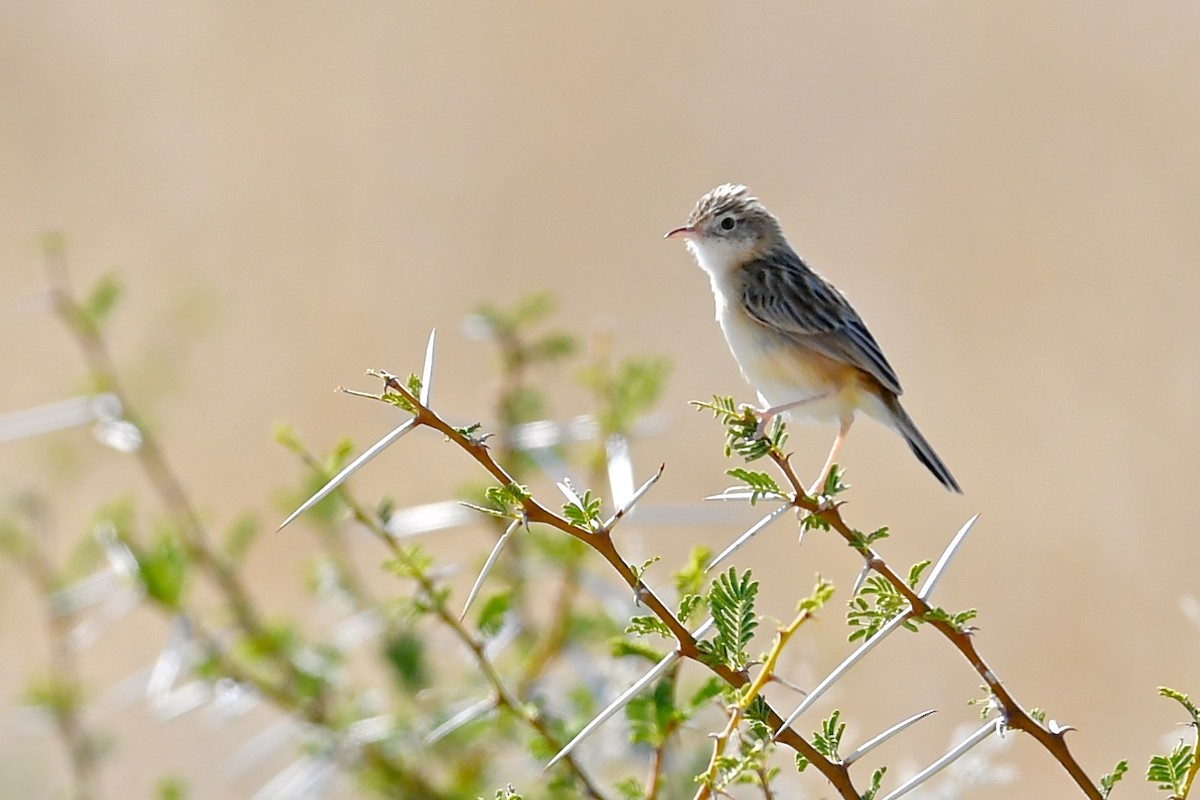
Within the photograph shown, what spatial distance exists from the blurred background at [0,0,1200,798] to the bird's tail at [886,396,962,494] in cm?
171

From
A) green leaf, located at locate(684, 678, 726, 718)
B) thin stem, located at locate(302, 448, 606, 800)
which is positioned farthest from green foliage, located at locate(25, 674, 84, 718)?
green leaf, located at locate(684, 678, 726, 718)

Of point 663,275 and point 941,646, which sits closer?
point 941,646

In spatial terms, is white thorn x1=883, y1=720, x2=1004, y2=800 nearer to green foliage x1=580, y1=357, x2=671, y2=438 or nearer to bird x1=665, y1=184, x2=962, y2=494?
bird x1=665, y1=184, x2=962, y2=494

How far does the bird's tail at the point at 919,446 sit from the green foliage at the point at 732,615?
51.6 inches

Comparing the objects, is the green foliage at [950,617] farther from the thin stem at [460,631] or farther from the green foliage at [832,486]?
the thin stem at [460,631]

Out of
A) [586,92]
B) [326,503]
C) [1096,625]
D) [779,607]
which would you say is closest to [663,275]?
[586,92]

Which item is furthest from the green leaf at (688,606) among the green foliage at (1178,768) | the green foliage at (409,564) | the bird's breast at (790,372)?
the bird's breast at (790,372)

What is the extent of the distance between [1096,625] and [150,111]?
305 inches

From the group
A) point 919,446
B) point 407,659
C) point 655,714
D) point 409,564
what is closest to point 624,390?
point 919,446

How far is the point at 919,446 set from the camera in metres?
3.28

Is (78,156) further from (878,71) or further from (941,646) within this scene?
(941,646)

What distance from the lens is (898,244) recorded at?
886 cm

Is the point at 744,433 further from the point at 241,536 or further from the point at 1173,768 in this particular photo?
the point at 241,536

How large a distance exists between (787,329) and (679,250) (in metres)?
5.95
